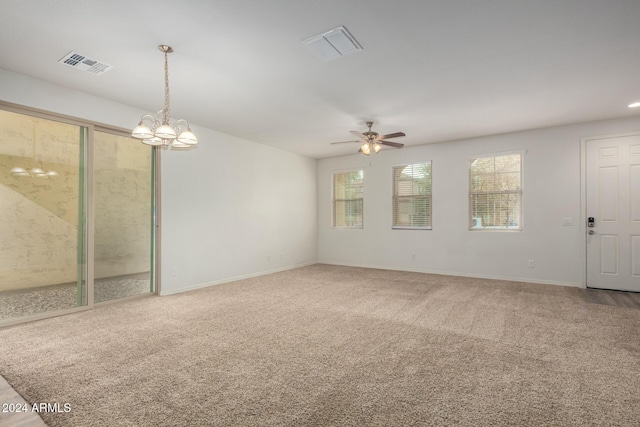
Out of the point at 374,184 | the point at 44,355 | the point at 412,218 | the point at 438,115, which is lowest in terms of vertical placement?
the point at 44,355

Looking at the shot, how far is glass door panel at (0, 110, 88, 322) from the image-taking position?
3.52m

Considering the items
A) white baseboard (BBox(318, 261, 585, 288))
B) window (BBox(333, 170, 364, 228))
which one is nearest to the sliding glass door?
window (BBox(333, 170, 364, 228))

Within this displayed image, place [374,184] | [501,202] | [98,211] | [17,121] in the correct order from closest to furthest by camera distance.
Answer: [17,121] < [98,211] < [501,202] < [374,184]

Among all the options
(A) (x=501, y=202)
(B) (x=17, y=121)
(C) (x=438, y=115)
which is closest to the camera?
(B) (x=17, y=121)

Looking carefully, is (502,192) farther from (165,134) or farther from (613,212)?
(165,134)

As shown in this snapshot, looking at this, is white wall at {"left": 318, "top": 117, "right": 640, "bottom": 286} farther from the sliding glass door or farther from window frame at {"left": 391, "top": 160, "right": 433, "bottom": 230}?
the sliding glass door

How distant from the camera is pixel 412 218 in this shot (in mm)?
7008

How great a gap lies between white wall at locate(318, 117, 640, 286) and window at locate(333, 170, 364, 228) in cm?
18

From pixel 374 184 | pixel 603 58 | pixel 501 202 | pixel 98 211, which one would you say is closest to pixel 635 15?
pixel 603 58

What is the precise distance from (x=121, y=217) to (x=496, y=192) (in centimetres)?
642

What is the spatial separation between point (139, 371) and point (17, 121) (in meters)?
3.26

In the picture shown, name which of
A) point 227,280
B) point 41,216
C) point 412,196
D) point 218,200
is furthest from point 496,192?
point 41,216

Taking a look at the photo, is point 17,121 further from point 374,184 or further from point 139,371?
point 374,184

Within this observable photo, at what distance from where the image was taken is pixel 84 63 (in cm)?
326
